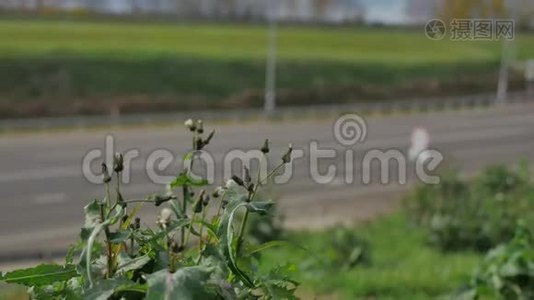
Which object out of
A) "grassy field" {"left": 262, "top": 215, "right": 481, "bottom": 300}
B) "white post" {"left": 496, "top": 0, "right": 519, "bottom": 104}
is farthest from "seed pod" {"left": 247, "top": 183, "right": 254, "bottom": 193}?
"white post" {"left": 496, "top": 0, "right": 519, "bottom": 104}

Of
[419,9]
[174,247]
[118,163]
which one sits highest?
[419,9]

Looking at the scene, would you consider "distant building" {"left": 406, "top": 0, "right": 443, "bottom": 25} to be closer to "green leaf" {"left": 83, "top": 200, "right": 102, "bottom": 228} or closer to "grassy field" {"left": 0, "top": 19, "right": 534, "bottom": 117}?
"grassy field" {"left": 0, "top": 19, "right": 534, "bottom": 117}

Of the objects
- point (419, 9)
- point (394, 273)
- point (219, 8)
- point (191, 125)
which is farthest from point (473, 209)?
point (219, 8)

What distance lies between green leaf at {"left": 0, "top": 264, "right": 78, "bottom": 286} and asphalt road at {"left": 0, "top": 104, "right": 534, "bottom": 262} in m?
5.96

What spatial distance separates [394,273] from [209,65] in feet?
84.4

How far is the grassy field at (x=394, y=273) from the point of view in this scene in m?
5.64

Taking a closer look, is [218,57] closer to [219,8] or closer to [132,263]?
[219,8]

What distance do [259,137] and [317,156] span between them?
407 centimetres

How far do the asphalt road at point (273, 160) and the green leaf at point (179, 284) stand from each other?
20.4 feet

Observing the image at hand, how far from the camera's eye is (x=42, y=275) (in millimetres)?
1622

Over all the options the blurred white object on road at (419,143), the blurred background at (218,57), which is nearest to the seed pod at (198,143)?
the blurred white object on road at (419,143)

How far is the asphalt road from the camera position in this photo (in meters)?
11.3

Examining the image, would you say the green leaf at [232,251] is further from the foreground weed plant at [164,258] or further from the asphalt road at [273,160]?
the asphalt road at [273,160]

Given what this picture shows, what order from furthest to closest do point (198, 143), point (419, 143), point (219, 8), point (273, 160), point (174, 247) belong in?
point (219, 8) < point (273, 160) < point (419, 143) < point (198, 143) < point (174, 247)
